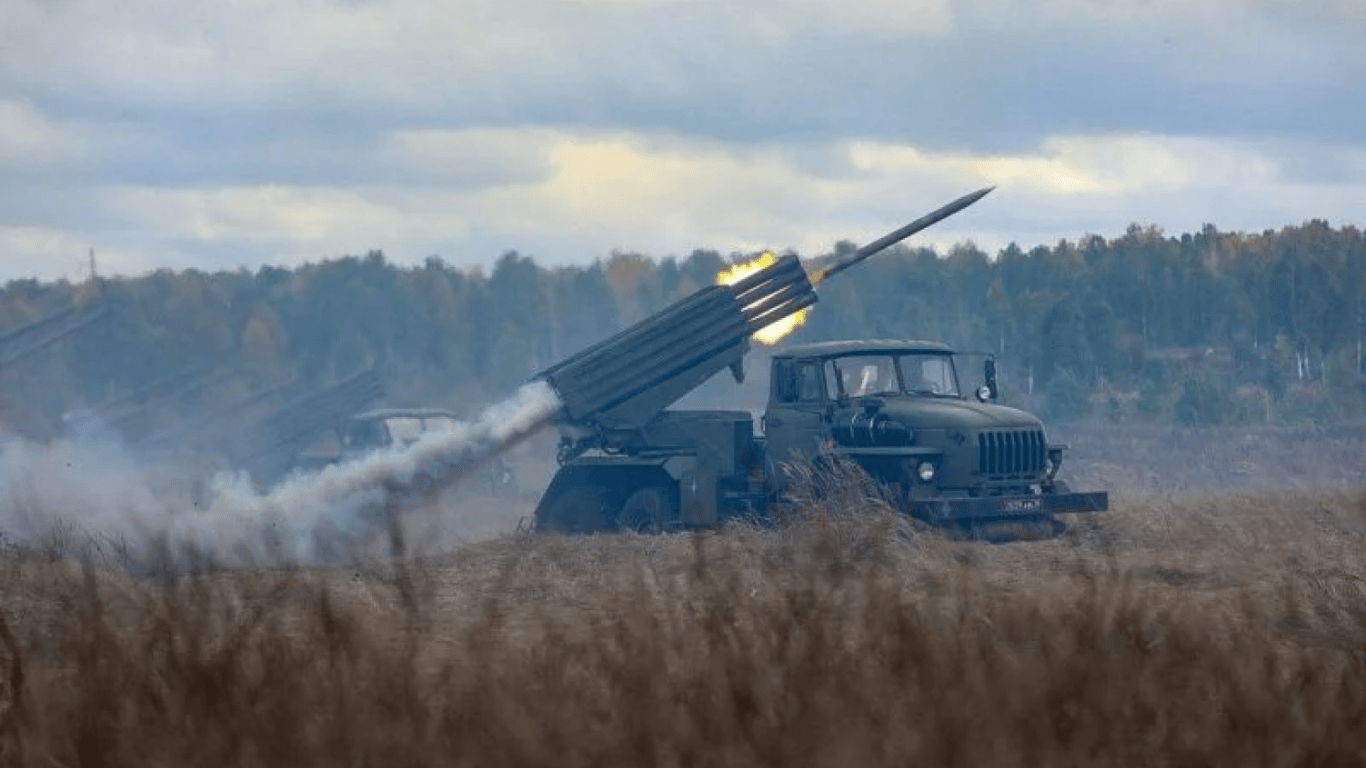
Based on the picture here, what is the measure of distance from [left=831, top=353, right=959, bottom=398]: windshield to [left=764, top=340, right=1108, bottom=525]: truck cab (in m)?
0.01

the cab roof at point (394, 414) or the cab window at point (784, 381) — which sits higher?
the cab window at point (784, 381)

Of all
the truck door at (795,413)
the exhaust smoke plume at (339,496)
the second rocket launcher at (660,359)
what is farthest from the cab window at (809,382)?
the exhaust smoke plume at (339,496)

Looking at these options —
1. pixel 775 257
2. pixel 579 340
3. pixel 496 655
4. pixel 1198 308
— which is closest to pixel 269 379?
pixel 579 340

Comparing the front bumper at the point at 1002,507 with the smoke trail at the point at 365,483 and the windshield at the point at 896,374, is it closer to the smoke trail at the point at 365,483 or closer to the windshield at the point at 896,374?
the windshield at the point at 896,374

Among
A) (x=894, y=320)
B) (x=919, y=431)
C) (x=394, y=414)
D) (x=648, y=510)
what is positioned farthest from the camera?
(x=894, y=320)

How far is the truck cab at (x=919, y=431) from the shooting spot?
73.9 ft

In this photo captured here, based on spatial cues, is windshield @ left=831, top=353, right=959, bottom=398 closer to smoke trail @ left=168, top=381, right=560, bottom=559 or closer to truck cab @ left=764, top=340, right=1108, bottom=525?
truck cab @ left=764, top=340, right=1108, bottom=525

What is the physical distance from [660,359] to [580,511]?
1894mm

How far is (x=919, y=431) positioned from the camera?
75.0 feet

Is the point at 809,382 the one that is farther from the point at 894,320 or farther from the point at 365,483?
the point at 894,320

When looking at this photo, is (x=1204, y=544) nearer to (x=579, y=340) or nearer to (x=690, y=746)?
(x=690, y=746)

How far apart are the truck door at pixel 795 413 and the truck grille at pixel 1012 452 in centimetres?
173

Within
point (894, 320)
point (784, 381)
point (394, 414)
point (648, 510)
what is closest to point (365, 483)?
point (648, 510)

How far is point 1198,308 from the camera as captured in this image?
2980 inches
